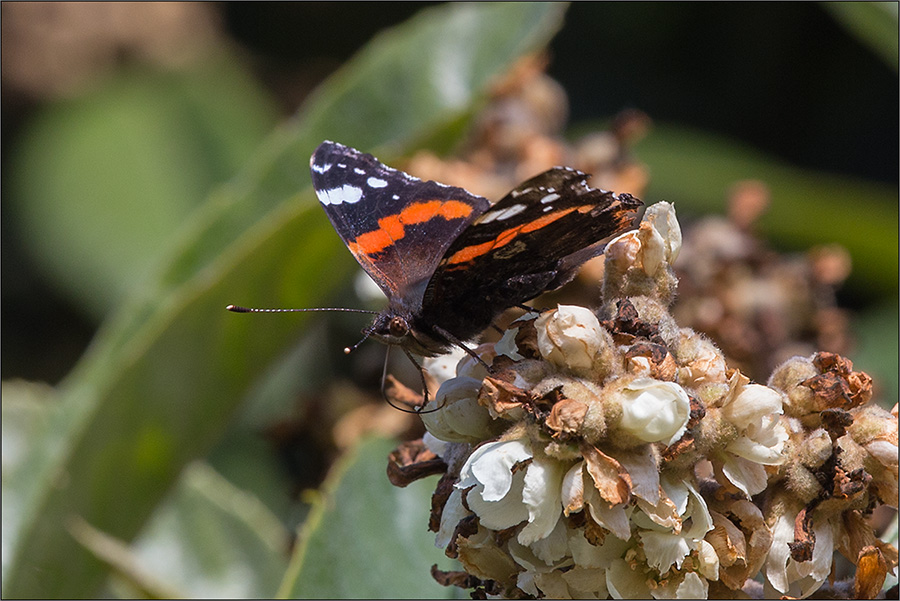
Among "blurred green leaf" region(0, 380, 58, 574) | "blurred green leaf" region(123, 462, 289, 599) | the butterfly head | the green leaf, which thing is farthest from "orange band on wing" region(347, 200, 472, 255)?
the green leaf

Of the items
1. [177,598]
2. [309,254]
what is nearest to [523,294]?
[309,254]

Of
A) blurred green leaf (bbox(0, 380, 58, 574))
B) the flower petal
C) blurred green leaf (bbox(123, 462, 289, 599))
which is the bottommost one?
blurred green leaf (bbox(123, 462, 289, 599))

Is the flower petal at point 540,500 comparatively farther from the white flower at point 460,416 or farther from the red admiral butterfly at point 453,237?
the red admiral butterfly at point 453,237

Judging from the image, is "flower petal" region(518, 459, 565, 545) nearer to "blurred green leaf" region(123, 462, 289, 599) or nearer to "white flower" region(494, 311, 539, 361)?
"white flower" region(494, 311, 539, 361)

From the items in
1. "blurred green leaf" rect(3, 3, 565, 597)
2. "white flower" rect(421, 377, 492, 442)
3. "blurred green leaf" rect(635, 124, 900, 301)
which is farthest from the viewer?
"blurred green leaf" rect(635, 124, 900, 301)

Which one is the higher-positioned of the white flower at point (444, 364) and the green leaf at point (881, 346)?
the white flower at point (444, 364)

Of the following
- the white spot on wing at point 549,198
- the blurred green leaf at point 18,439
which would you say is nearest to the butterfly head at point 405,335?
the white spot on wing at point 549,198

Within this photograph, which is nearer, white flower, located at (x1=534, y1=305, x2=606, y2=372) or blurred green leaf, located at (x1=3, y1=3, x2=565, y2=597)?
white flower, located at (x1=534, y1=305, x2=606, y2=372)
